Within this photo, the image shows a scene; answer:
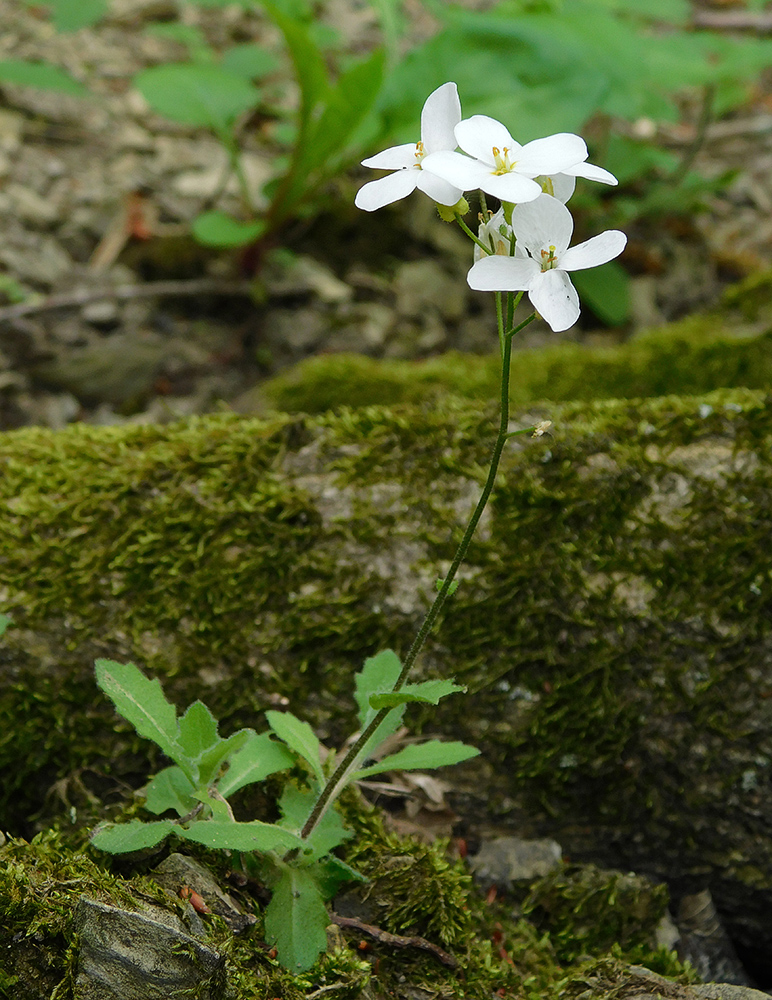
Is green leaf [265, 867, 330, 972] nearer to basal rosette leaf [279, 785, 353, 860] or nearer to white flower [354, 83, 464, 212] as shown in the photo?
basal rosette leaf [279, 785, 353, 860]

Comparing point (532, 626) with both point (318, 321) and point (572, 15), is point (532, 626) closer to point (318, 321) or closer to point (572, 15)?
point (318, 321)

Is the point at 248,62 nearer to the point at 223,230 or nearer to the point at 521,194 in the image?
the point at 223,230

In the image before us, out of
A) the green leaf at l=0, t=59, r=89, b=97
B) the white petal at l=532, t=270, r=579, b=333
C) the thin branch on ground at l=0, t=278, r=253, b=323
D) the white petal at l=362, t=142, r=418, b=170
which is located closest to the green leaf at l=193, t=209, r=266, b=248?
the thin branch on ground at l=0, t=278, r=253, b=323

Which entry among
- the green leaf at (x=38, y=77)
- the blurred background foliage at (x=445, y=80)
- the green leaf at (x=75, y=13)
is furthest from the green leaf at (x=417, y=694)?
the green leaf at (x=75, y=13)

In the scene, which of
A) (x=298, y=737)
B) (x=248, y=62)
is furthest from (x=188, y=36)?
(x=298, y=737)

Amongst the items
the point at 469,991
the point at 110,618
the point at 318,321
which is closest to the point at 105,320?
the point at 318,321
